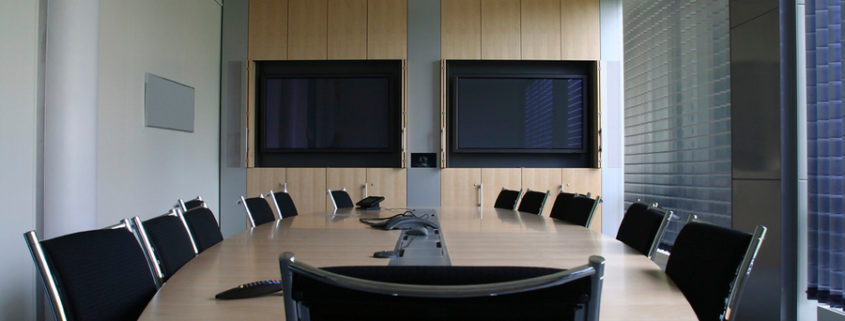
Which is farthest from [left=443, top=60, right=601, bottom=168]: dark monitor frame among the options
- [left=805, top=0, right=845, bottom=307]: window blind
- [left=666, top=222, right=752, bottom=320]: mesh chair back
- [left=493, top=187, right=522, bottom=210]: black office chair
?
[left=666, top=222, right=752, bottom=320]: mesh chair back

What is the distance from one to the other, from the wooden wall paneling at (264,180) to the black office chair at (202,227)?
3634 mm

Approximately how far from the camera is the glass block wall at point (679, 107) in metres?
3.68

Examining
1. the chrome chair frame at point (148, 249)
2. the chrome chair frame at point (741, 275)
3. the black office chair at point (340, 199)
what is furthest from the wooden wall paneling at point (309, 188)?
the chrome chair frame at point (741, 275)

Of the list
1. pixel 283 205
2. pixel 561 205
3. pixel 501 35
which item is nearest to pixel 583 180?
pixel 501 35

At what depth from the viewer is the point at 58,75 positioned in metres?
3.06

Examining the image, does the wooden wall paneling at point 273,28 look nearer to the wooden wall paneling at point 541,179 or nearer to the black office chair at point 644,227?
the wooden wall paneling at point 541,179

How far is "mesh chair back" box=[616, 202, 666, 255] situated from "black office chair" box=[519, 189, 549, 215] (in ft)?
4.12

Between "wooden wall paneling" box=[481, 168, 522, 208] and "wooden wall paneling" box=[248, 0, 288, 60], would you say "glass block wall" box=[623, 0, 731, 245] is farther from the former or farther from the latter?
"wooden wall paneling" box=[248, 0, 288, 60]

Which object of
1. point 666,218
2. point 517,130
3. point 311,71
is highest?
point 311,71

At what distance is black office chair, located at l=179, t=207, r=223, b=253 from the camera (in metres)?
2.06

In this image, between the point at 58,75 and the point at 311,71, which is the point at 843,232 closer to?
the point at 58,75

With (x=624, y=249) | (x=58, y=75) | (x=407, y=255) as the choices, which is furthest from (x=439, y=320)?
Answer: (x=58, y=75)

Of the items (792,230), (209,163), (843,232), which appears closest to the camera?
(843,232)

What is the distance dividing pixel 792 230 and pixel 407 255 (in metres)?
2.71
